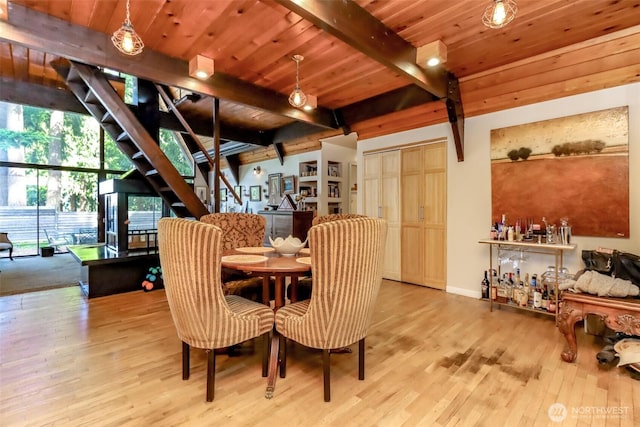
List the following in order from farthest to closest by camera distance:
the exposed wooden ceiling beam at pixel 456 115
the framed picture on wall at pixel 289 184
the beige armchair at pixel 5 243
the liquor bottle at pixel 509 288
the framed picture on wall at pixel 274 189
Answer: the framed picture on wall at pixel 274 189 < the framed picture on wall at pixel 289 184 < the beige armchair at pixel 5 243 < the exposed wooden ceiling beam at pixel 456 115 < the liquor bottle at pixel 509 288

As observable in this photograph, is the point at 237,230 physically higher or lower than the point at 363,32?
lower

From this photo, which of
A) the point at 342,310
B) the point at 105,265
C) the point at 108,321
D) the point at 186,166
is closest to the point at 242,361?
the point at 342,310

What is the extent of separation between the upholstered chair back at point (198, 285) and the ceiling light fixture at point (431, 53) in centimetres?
242

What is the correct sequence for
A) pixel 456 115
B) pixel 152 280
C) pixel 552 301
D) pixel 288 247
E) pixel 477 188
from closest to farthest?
pixel 288 247 < pixel 552 301 < pixel 456 115 < pixel 477 188 < pixel 152 280

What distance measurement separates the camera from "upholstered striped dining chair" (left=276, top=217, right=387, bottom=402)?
65.2 inches

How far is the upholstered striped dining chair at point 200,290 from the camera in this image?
5.42 feet

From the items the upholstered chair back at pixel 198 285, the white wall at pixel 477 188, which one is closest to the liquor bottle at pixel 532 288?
the white wall at pixel 477 188

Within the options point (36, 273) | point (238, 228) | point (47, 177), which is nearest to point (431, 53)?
point (238, 228)

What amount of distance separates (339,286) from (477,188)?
2.93 meters

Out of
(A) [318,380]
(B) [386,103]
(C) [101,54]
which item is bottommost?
(A) [318,380]

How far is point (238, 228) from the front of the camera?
128 inches

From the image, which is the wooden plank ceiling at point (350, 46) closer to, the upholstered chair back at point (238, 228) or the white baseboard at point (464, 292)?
the upholstered chair back at point (238, 228)

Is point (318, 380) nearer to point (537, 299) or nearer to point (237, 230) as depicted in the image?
point (237, 230)

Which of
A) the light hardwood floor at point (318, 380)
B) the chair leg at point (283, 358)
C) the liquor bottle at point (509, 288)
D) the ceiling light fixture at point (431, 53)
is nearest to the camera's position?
the light hardwood floor at point (318, 380)
